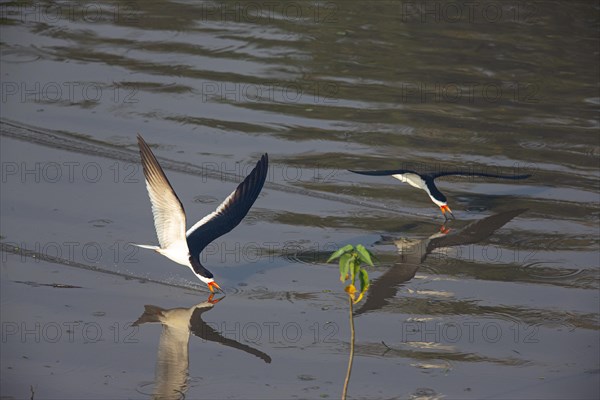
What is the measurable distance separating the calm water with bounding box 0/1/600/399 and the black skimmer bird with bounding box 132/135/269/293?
358 millimetres

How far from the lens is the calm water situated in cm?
803

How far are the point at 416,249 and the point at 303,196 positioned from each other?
155cm

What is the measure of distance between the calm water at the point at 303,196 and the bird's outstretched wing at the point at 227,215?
1.44ft

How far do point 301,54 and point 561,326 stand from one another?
7.56 m

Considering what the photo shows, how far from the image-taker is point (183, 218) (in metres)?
8.64

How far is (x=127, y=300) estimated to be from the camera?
883cm

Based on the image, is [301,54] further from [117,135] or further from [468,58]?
[117,135]

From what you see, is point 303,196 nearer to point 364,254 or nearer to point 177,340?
point 177,340

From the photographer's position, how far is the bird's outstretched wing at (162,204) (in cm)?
862

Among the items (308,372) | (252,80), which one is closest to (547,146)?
(252,80)
